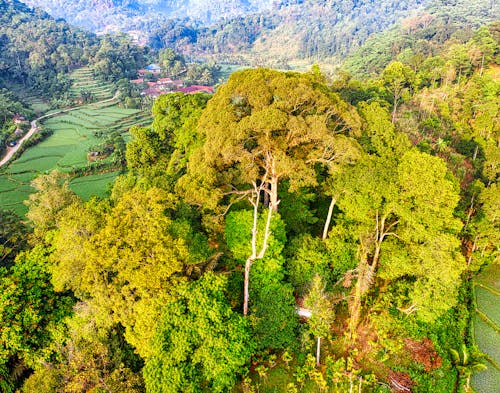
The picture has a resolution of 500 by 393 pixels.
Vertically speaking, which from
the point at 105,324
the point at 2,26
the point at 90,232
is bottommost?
the point at 105,324

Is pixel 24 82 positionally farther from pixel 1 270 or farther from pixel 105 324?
pixel 105 324

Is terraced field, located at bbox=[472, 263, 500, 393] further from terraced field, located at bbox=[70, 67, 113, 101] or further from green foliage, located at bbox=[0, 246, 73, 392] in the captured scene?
terraced field, located at bbox=[70, 67, 113, 101]

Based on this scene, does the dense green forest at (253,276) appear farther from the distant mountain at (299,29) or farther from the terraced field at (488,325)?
the distant mountain at (299,29)

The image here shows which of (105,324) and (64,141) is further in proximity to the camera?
(64,141)

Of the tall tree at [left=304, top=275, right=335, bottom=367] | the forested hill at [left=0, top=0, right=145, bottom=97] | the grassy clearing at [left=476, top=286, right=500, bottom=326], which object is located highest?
the forested hill at [left=0, top=0, right=145, bottom=97]

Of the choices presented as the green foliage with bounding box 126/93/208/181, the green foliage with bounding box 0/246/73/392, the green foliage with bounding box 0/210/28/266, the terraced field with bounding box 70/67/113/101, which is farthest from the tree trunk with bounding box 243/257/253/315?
the terraced field with bounding box 70/67/113/101

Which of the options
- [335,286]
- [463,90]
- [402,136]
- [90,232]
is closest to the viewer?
[90,232]

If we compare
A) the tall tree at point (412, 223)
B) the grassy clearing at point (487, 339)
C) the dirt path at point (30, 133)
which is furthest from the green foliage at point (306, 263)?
the dirt path at point (30, 133)

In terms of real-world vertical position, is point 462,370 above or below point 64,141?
below

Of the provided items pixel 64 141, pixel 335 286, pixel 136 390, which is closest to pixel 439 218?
pixel 335 286
